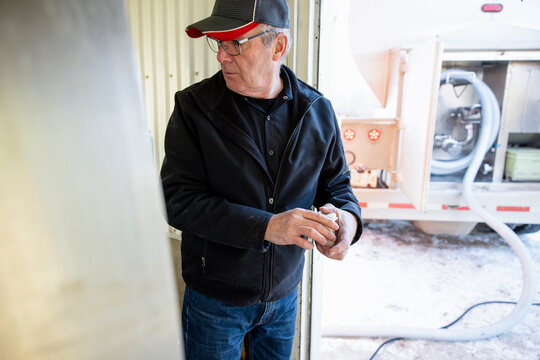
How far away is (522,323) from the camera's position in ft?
10.4

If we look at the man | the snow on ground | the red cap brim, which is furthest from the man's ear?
the snow on ground

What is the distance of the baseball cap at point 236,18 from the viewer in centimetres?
117

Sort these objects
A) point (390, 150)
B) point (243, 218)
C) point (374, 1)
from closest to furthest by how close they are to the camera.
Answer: point (243, 218) → point (374, 1) → point (390, 150)

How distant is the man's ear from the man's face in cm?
3

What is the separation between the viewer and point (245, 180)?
123 centimetres

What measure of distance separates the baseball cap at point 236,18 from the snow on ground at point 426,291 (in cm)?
242

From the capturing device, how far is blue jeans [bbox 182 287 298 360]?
52.3 inches

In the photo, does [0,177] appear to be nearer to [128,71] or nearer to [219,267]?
[128,71]

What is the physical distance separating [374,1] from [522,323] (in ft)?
10.3

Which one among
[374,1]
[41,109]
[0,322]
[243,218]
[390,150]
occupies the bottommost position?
[390,150]

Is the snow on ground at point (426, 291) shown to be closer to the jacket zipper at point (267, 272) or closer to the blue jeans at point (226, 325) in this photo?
the blue jeans at point (226, 325)

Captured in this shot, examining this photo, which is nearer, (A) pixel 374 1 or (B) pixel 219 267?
(B) pixel 219 267

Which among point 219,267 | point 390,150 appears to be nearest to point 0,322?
point 219,267

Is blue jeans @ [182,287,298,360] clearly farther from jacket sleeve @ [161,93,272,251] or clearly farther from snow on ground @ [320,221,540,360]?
snow on ground @ [320,221,540,360]
